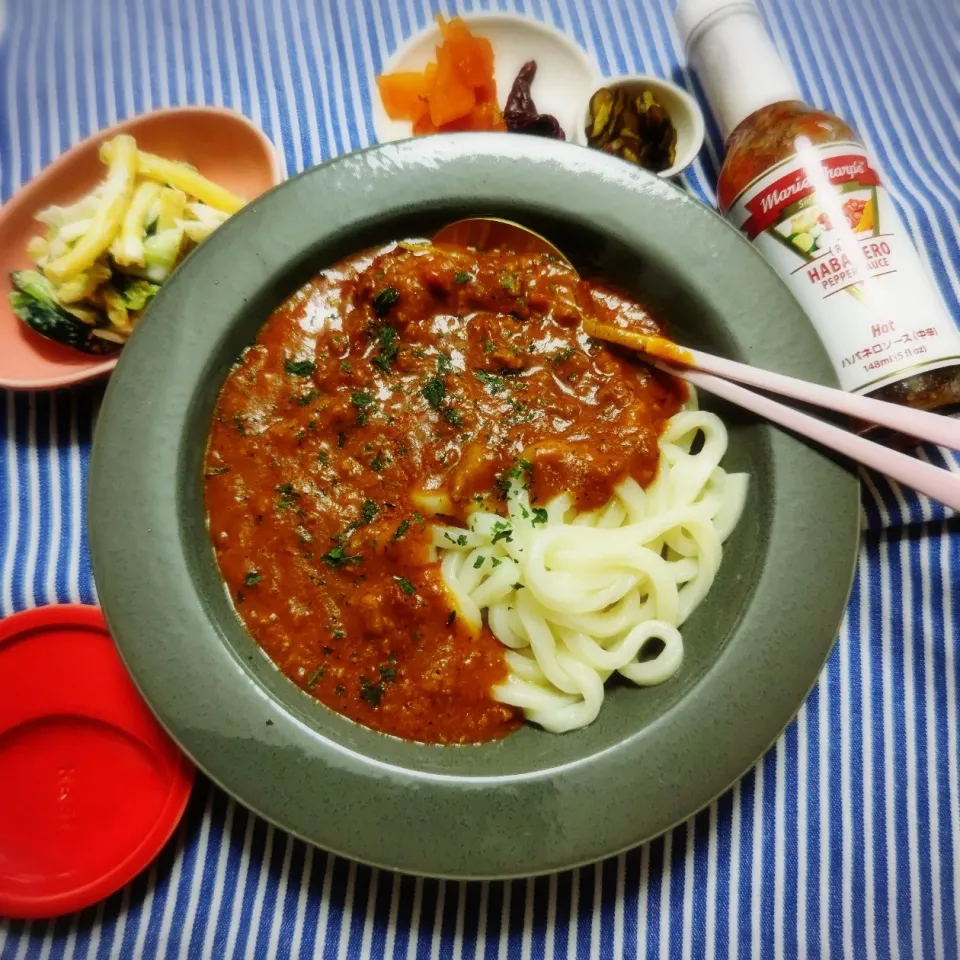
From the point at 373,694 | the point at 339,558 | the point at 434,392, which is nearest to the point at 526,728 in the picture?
the point at 373,694

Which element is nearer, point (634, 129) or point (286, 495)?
point (286, 495)

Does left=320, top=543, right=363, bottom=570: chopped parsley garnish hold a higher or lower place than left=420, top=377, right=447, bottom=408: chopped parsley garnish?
lower

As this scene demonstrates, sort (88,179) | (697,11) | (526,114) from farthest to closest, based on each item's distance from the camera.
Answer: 1. (526,114)
2. (88,179)
3. (697,11)

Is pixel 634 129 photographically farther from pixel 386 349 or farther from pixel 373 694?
pixel 373 694

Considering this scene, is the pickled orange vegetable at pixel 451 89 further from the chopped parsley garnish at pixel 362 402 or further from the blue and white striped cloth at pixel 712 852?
the blue and white striped cloth at pixel 712 852

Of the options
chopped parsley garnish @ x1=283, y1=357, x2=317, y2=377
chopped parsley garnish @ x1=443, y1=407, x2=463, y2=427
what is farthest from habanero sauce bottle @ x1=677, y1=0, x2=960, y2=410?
chopped parsley garnish @ x1=283, y1=357, x2=317, y2=377

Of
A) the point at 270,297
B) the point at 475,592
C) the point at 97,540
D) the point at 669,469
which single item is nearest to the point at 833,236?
the point at 669,469

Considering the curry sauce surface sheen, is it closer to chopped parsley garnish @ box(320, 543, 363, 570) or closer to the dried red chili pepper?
chopped parsley garnish @ box(320, 543, 363, 570)
